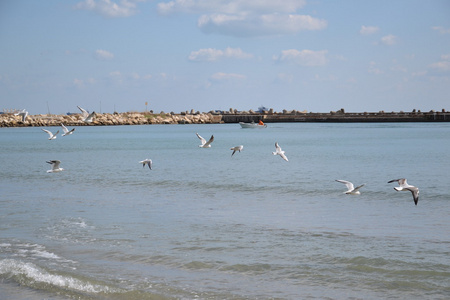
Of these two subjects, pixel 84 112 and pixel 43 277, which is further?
pixel 84 112

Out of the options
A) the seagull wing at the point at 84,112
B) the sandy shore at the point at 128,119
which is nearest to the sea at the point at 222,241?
the seagull wing at the point at 84,112

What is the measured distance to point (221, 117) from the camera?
157m

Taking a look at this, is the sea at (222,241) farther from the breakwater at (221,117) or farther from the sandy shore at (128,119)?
the sandy shore at (128,119)

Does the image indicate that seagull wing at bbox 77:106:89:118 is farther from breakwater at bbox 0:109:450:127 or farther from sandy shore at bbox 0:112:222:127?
sandy shore at bbox 0:112:222:127

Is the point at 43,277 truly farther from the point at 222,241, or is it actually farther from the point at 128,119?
the point at 128,119

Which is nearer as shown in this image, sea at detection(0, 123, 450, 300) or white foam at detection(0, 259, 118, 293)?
white foam at detection(0, 259, 118, 293)

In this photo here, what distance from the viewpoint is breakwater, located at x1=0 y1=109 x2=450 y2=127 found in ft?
443

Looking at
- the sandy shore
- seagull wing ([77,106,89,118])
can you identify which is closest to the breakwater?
the sandy shore

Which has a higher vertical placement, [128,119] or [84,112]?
[84,112]

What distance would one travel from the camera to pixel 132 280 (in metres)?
10.3

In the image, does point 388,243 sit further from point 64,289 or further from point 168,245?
point 64,289

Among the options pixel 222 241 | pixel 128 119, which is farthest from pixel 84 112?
pixel 128 119

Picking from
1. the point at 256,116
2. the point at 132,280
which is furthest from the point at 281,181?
the point at 256,116

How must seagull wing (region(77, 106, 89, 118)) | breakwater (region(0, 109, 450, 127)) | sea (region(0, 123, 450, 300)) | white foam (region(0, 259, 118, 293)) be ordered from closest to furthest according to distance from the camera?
white foam (region(0, 259, 118, 293))
sea (region(0, 123, 450, 300))
seagull wing (region(77, 106, 89, 118))
breakwater (region(0, 109, 450, 127))
